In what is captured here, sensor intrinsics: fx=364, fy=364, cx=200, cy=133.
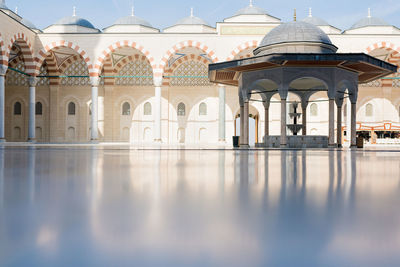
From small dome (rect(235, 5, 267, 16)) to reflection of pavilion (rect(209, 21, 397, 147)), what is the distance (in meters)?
13.1

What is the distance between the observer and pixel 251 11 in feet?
76.4

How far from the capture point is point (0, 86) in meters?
15.7

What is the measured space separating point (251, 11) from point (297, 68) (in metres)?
15.2

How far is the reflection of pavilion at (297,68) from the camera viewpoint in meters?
8.84

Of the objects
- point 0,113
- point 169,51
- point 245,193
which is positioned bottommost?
point 245,193

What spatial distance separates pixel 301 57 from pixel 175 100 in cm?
1318

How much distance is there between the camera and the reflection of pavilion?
29.0ft

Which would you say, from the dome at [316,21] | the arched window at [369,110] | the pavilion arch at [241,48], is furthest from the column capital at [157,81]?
the arched window at [369,110]

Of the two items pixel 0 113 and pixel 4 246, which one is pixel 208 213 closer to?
pixel 4 246

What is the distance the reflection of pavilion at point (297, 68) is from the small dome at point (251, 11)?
13.1 meters

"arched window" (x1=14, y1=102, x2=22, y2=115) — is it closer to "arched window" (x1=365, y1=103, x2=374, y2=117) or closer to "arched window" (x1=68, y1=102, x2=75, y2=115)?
"arched window" (x1=68, y1=102, x2=75, y2=115)

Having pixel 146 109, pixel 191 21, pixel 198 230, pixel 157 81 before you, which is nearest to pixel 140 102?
pixel 146 109

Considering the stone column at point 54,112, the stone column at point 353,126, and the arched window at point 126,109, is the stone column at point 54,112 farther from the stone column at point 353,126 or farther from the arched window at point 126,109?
the stone column at point 353,126

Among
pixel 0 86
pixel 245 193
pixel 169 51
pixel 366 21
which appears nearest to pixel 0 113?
pixel 0 86
